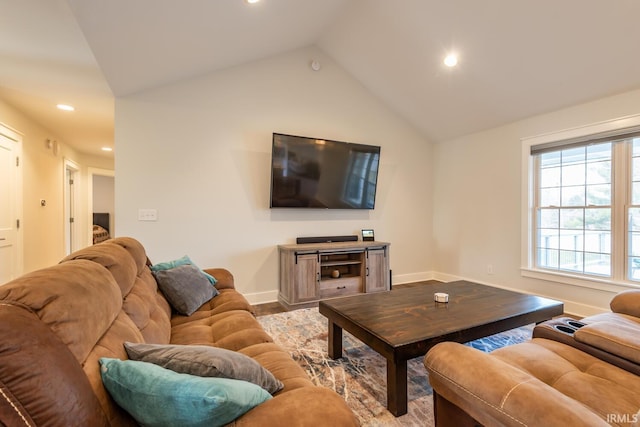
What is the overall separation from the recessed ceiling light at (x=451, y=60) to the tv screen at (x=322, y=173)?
4.50 ft

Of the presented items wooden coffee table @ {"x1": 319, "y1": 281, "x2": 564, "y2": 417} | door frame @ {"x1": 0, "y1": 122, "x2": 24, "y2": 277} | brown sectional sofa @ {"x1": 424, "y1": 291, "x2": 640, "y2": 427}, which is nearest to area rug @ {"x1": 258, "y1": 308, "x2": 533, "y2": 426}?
wooden coffee table @ {"x1": 319, "y1": 281, "x2": 564, "y2": 417}

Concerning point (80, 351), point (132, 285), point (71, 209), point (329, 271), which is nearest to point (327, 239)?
point (329, 271)

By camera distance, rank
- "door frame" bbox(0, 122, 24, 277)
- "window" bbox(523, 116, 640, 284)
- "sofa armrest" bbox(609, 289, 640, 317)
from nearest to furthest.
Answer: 1. "sofa armrest" bbox(609, 289, 640, 317)
2. "window" bbox(523, 116, 640, 284)
3. "door frame" bbox(0, 122, 24, 277)

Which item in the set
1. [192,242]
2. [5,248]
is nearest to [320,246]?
[192,242]

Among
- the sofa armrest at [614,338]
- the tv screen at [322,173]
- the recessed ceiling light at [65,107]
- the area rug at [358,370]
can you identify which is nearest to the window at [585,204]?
the area rug at [358,370]

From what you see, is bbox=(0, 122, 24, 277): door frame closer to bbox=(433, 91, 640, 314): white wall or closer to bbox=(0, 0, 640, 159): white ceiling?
bbox=(0, 0, 640, 159): white ceiling

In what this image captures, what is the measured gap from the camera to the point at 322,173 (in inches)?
158

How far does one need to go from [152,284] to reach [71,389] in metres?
1.38

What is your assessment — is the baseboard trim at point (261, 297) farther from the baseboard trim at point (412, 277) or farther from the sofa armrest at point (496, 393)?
the sofa armrest at point (496, 393)

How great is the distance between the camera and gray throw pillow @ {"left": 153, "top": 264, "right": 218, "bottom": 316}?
2.08 m

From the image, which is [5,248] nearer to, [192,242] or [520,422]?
[192,242]

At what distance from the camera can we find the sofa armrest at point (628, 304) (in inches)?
70.2

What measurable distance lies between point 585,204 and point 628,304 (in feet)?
6.59

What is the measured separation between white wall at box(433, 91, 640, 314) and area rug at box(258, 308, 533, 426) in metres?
1.29
